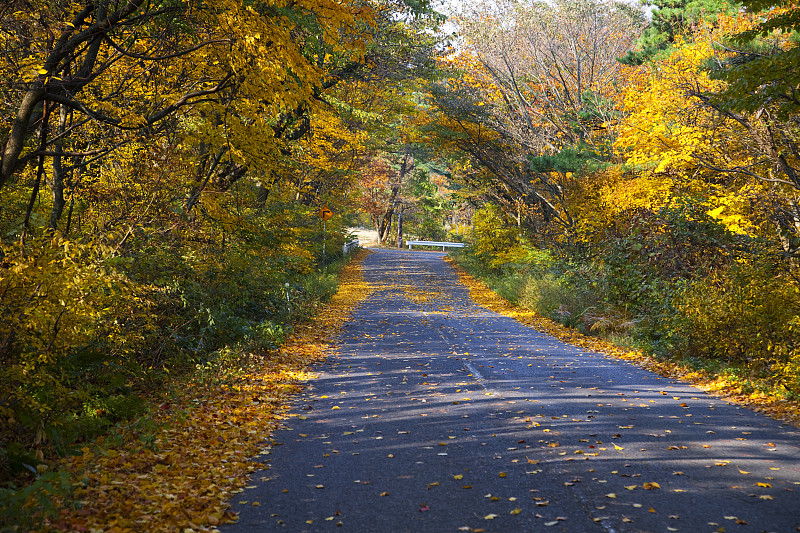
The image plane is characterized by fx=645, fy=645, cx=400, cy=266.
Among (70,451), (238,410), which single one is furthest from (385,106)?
(70,451)

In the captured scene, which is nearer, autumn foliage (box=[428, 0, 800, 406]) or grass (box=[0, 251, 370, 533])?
grass (box=[0, 251, 370, 533])

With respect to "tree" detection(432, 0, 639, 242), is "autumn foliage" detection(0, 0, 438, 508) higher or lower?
lower

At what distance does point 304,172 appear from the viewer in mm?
27203

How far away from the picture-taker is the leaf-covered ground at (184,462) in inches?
186

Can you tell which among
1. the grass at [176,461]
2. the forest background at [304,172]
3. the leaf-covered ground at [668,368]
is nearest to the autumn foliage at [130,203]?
the forest background at [304,172]

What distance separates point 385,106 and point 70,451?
22.9 meters

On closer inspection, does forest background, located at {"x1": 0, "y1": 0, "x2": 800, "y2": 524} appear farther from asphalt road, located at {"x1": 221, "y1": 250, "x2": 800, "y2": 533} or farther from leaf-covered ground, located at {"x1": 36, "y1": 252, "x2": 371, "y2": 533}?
asphalt road, located at {"x1": 221, "y1": 250, "x2": 800, "y2": 533}

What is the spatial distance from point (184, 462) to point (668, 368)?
27.6ft

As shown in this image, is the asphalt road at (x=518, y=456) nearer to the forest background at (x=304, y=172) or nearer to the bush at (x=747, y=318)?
the bush at (x=747, y=318)

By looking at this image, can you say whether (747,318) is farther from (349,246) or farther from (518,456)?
(349,246)

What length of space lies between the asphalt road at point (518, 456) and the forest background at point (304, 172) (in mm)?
1916

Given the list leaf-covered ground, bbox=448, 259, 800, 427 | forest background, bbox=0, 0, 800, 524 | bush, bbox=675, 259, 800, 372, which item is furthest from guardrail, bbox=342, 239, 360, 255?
bush, bbox=675, 259, 800, 372

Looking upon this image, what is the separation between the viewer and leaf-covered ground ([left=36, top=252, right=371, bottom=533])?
4730 millimetres

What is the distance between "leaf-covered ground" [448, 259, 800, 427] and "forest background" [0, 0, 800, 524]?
0.21 metres
